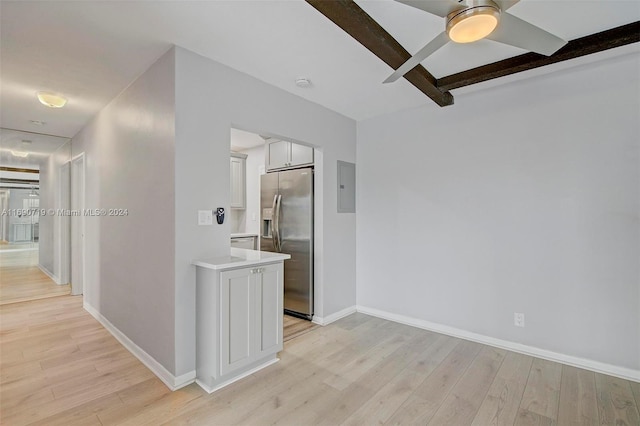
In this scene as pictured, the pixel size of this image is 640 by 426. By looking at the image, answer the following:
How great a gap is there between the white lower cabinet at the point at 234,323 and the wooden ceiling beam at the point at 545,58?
2477mm

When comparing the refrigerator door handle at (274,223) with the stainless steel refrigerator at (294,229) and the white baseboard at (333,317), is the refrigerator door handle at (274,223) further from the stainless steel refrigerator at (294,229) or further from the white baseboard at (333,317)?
the white baseboard at (333,317)

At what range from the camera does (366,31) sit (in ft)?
6.42

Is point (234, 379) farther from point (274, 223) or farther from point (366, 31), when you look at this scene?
point (366, 31)

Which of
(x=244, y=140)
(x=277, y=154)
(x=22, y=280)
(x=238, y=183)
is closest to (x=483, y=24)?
(x=277, y=154)

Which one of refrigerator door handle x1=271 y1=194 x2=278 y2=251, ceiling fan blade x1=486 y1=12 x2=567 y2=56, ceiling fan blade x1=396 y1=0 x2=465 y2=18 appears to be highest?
ceiling fan blade x1=396 y1=0 x2=465 y2=18

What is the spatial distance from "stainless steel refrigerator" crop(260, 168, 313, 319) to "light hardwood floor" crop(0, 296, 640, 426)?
0.74m

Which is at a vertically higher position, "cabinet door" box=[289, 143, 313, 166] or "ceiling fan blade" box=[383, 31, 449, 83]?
"ceiling fan blade" box=[383, 31, 449, 83]

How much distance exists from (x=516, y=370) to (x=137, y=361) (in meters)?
3.29

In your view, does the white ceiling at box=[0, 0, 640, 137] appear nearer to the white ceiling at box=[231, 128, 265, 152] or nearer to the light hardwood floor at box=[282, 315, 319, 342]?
the white ceiling at box=[231, 128, 265, 152]

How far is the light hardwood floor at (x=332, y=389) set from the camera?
1.98m

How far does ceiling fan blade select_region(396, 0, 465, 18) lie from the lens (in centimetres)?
146

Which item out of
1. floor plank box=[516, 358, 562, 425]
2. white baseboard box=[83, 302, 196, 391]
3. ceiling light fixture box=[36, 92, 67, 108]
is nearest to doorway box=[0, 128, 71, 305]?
ceiling light fixture box=[36, 92, 67, 108]

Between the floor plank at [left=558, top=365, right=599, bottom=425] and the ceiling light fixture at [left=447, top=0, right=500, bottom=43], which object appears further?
the floor plank at [left=558, top=365, right=599, bottom=425]

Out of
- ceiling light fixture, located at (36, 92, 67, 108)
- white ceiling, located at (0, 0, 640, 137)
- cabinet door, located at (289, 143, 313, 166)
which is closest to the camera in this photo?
white ceiling, located at (0, 0, 640, 137)
